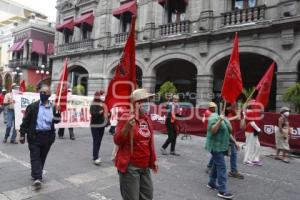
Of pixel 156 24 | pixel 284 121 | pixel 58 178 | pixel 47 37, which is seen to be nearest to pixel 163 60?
pixel 156 24

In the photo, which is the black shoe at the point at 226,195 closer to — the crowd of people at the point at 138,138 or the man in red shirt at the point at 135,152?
the crowd of people at the point at 138,138

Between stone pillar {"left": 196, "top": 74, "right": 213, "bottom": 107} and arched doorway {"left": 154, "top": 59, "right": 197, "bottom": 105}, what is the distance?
10.3 ft

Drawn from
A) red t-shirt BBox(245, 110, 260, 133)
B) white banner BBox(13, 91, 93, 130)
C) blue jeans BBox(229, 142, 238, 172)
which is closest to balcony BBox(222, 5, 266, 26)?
red t-shirt BBox(245, 110, 260, 133)

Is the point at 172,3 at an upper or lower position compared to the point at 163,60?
upper

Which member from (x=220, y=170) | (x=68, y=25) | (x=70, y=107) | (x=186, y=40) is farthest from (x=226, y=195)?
(x=68, y=25)

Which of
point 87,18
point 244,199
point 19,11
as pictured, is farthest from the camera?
point 19,11

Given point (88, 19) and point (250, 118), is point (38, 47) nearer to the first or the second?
point (88, 19)

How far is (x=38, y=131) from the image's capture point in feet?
18.3

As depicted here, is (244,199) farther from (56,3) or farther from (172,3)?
(56,3)

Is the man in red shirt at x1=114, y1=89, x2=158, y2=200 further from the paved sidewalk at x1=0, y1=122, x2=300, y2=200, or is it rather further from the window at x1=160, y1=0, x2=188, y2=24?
the window at x1=160, y1=0, x2=188, y2=24

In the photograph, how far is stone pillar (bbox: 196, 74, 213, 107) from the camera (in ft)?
53.5

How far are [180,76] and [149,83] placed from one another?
2.98 meters

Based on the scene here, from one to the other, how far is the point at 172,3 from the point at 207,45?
152 inches

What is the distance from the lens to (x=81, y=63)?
76.7ft
